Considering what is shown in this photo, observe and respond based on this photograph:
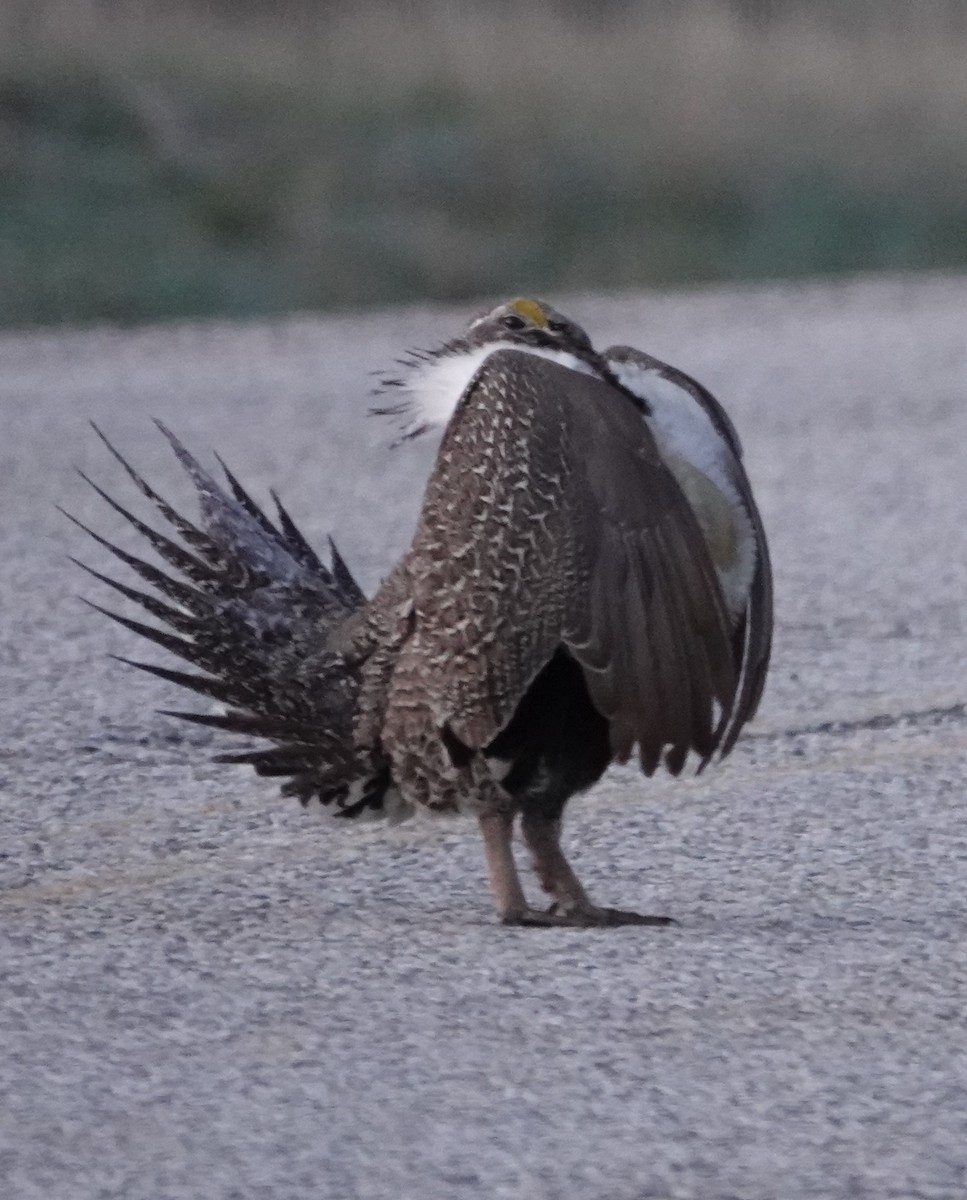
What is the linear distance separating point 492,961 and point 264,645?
0.80 meters

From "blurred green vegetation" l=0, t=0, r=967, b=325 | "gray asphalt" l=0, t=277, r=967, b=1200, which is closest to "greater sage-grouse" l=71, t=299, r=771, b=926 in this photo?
"gray asphalt" l=0, t=277, r=967, b=1200

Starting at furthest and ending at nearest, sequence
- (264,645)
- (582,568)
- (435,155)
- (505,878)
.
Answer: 1. (435,155)
2. (264,645)
3. (505,878)
4. (582,568)

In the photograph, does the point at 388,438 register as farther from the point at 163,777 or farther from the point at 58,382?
the point at 163,777

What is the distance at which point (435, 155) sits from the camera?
843 inches

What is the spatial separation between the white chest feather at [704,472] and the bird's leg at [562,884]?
1.65 feet

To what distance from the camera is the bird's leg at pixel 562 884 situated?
484 cm

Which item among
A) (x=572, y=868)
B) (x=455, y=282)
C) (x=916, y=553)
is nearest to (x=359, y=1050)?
(x=572, y=868)

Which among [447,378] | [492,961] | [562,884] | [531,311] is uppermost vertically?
[531,311]

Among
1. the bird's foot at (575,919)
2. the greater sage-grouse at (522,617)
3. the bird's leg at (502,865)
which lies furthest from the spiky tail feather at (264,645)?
the bird's foot at (575,919)

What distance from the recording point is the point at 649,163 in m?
22.0

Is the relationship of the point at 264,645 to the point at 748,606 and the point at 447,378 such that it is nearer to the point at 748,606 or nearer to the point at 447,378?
the point at 447,378

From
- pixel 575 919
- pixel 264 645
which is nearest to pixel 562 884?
pixel 575 919

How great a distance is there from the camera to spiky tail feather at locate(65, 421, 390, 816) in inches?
195

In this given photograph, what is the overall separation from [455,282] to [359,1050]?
1437 cm
